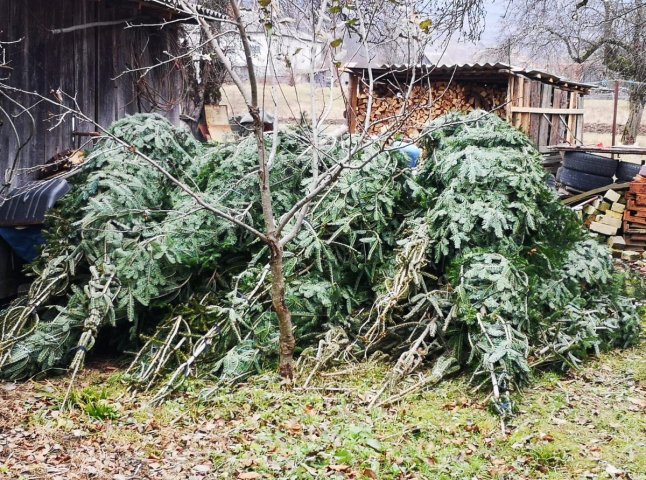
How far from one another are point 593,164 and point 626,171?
552 mm

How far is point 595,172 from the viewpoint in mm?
12789

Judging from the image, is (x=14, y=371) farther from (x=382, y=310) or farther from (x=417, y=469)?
(x=417, y=469)

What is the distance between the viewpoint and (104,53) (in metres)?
10.5

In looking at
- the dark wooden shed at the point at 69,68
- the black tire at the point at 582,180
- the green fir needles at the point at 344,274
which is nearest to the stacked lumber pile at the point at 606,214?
the black tire at the point at 582,180

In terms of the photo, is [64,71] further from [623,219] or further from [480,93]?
[623,219]

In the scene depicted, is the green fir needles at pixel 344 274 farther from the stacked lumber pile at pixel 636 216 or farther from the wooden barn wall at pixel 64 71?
the stacked lumber pile at pixel 636 216

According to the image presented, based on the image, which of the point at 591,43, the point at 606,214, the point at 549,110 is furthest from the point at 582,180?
the point at 591,43

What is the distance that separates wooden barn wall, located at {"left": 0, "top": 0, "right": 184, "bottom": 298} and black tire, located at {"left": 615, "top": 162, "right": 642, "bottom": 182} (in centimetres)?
783

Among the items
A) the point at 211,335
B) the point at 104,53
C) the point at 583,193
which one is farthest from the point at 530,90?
the point at 211,335

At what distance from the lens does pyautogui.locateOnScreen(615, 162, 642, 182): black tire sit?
41.1 feet

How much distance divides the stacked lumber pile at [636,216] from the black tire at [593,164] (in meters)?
1.30

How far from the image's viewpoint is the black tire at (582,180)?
12.7 m

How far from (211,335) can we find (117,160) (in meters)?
2.42

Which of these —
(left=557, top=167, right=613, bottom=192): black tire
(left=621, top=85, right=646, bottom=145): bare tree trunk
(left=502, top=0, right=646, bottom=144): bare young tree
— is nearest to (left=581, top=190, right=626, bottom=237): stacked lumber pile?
(left=557, top=167, right=613, bottom=192): black tire
